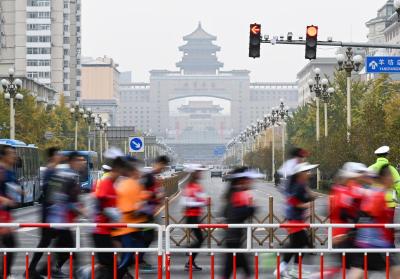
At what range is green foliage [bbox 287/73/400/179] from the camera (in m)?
47.9

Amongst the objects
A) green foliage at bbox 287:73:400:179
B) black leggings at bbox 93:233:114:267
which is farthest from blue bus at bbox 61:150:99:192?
black leggings at bbox 93:233:114:267

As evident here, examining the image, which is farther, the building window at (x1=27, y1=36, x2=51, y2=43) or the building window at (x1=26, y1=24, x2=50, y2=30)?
the building window at (x1=27, y1=36, x2=51, y2=43)

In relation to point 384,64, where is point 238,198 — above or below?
below

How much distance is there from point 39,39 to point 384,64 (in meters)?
133

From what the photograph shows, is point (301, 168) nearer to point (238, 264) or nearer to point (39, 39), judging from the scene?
point (238, 264)

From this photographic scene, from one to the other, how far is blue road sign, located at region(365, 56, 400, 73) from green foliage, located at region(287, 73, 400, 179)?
1228 centimetres

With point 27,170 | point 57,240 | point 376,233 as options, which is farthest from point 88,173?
point 376,233

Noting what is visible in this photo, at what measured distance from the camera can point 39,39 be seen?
523ft

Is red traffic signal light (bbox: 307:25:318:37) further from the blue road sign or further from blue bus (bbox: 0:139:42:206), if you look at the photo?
blue bus (bbox: 0:139:42:206)

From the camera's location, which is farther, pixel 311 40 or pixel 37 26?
pixel 37 26

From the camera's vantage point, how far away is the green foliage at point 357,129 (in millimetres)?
47938

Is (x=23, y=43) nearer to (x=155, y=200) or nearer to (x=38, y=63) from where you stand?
(x=38, y=63)

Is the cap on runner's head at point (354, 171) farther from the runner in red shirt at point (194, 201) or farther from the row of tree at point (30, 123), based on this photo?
the row of tree at point (30, 123)

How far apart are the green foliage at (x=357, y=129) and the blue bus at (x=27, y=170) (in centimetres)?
1516
